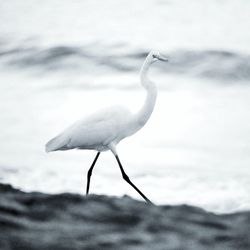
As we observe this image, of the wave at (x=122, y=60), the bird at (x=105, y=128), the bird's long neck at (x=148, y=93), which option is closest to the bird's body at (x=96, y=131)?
the bird at (x=105, y=128)

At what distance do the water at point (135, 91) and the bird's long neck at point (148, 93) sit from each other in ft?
2.44

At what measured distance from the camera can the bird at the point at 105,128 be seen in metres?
6.78

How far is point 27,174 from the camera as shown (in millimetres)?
7551

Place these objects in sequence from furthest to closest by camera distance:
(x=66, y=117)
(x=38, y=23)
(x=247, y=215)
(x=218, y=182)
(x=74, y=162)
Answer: (x=38, y=23), (x=66, y=117), (x=74, y=162), (x=218, y=182), (x=247, y=215)

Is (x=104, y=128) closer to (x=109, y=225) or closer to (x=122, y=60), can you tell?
(x=109, y=225)

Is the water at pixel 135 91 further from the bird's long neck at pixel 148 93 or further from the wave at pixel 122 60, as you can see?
the bird's long neck at pixel 148 93

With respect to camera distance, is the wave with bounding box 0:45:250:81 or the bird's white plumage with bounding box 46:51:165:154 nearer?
the bird's white plumage with bounding box 46:51:165:154

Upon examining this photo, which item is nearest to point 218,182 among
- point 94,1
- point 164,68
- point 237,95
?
point 237,95

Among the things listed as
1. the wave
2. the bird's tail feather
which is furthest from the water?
the bird's tail feather

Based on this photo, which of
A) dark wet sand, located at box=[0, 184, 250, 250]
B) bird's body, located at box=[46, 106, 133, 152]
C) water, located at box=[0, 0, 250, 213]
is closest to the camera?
dark wet sand, located at box=[0, 184, 250, 250]

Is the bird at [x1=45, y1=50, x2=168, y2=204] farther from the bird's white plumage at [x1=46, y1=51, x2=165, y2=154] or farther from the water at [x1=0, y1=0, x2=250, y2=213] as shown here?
the water at [x1=0, y1=0, x2=250, y2=213]

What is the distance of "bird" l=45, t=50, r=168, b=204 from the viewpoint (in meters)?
6.78

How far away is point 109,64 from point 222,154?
505 centimetres

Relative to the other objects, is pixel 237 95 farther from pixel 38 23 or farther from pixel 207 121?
pixel 38 23
